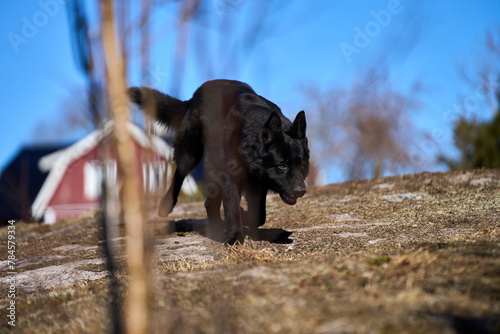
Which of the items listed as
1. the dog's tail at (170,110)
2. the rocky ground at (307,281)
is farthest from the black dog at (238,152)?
the rocky ground at (307,281)

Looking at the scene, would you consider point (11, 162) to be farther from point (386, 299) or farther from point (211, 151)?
point (386, 299)

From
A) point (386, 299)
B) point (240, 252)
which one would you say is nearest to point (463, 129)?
point (240, 252)

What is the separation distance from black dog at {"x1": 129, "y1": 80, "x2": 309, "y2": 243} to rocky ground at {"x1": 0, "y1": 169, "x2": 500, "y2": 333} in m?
0.37

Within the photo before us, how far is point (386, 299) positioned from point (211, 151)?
355 centimetres

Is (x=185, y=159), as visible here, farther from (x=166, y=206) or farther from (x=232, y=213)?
(x=232, y=213)

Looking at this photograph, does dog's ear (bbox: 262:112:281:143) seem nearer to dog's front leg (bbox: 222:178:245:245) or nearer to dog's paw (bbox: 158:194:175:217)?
dog's front leg (bbox: 222:178:245:245)

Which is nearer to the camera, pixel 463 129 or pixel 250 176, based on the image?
pixel 250 176

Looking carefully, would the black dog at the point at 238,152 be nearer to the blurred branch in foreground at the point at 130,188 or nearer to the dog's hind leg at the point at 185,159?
the dog's hind leg at the point at 185,159

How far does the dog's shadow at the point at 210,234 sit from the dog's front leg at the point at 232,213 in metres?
0.36

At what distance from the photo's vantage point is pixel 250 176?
202 inches

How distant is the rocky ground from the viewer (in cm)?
196

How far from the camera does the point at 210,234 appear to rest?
212 inches

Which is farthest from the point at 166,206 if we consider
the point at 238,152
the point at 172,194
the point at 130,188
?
the point at 130,188

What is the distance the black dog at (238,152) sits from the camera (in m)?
4.88
